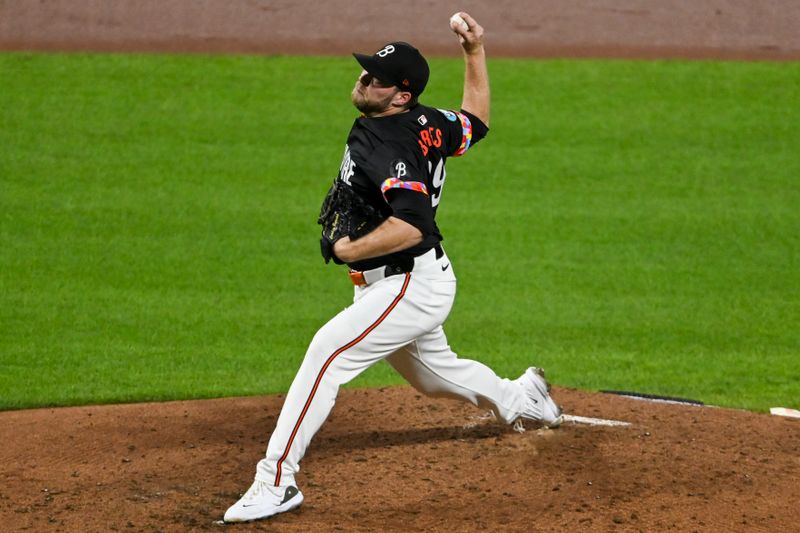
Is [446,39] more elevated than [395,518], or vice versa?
[446,39]

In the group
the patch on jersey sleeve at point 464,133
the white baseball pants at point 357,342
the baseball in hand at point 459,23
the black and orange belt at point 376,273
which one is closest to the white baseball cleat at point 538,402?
the white baseball pants at point 357,342

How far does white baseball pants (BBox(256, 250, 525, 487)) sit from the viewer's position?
4188 mm

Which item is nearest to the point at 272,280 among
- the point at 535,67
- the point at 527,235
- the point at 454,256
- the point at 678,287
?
the point at 454,256

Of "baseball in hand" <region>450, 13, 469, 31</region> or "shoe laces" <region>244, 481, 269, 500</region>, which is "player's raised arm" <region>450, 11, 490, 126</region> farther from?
"shoe laces" <region>244, 481, 269, 500</region>

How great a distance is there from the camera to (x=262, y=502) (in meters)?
4.10

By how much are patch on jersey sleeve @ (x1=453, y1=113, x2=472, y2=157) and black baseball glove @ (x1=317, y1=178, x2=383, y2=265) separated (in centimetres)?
51

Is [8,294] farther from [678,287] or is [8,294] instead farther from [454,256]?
[678,287]

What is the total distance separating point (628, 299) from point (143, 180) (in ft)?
14.3

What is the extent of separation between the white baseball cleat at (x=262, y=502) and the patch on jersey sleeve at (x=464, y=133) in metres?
1.48

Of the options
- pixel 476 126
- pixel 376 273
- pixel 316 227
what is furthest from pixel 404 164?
pixel 316 227

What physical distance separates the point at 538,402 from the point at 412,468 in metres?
0.69

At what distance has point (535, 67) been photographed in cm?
1198

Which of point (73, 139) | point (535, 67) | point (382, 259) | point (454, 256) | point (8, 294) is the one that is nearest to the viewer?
point (382, 259)

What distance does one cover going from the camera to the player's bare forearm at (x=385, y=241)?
13.3 ft
